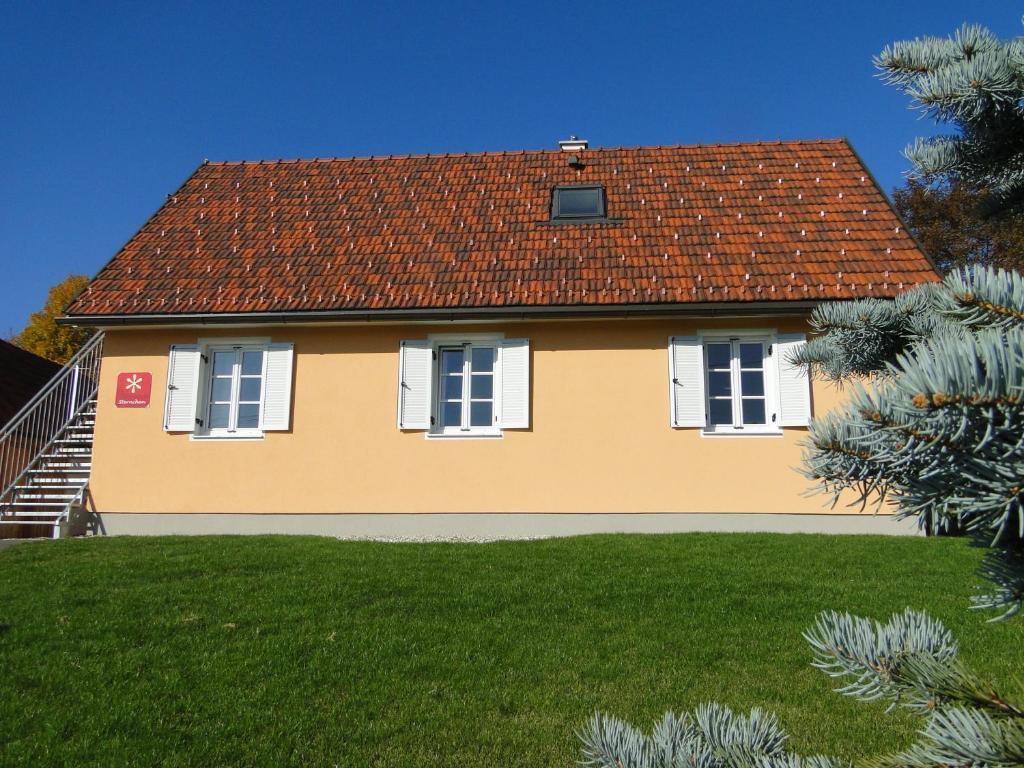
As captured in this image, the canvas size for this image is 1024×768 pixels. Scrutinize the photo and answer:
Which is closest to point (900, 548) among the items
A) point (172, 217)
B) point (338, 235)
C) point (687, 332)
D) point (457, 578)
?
point (687, 332)

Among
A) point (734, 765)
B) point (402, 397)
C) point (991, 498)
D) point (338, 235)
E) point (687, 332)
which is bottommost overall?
point (734, 765)

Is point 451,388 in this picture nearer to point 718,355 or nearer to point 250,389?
point 250,389

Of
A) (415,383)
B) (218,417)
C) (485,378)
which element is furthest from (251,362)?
(485,378)

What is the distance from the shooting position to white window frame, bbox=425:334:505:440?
10867 millimetres

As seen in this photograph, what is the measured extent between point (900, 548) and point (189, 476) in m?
9.58

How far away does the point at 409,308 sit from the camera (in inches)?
424

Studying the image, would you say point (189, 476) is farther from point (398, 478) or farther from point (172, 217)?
point (172, 217)

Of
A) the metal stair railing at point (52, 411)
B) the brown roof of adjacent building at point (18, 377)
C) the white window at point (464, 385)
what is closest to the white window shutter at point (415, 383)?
the white window at point (464, 385)

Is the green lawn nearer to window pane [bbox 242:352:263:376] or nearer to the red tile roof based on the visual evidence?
window pane [bbox 242:352:263:376]

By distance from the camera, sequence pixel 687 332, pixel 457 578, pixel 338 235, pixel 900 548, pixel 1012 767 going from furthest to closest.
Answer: pixel 338 235
pixel 687 332
pixel 900 548
pixel 457 578
pixel 1012 767

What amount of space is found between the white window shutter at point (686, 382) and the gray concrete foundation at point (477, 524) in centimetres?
135

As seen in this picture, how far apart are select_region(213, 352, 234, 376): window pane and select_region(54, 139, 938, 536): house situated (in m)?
0.03

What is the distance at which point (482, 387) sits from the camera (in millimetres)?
11141

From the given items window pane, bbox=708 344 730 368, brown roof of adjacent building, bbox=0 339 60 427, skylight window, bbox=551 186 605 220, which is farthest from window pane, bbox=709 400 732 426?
brown roof of adjacent building, bbox=0 339 60 427
